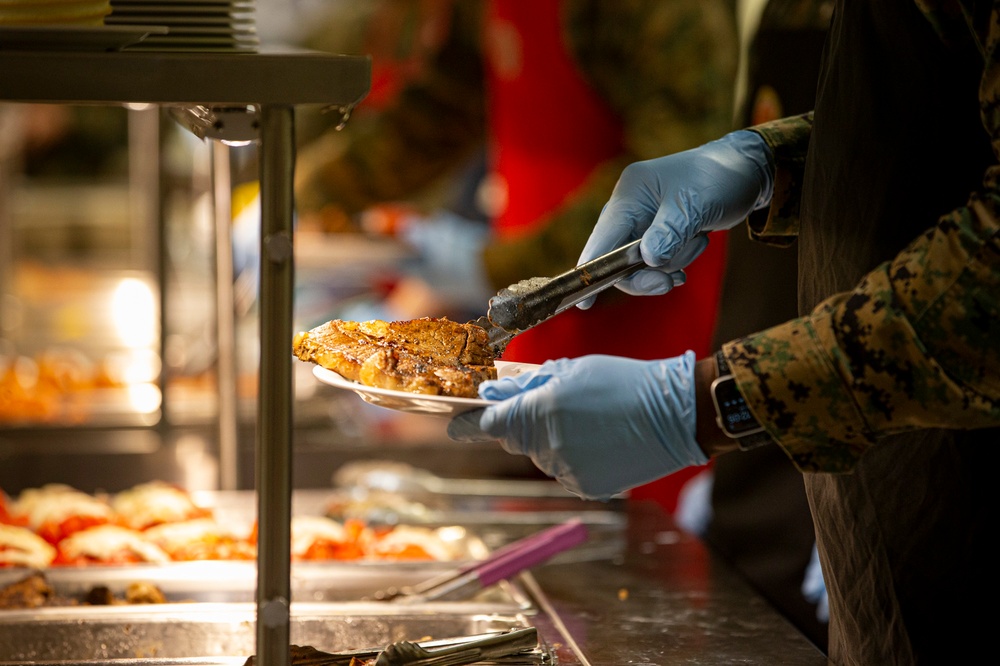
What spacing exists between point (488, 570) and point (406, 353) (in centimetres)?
56

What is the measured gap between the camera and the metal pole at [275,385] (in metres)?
0.90

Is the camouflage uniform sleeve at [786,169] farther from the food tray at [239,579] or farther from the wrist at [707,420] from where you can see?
the food tray at [239,579]

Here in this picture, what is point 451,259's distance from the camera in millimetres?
2799

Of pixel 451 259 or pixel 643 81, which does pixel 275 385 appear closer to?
pixel 643 81

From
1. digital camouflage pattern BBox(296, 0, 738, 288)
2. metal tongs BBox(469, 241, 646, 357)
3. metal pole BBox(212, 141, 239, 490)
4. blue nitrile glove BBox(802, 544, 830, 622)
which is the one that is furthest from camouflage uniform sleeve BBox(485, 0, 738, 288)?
metal tongs BBox(469, 241, 646, 357)

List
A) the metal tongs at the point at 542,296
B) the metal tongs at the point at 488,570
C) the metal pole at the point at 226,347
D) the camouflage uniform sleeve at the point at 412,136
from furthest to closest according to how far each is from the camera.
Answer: the camouflage uniform sleeve at the point at 412,136
the metal pole at the point at 226,347
the metal tongs at the point at 488,570
the metal tongs at the point at 542,296

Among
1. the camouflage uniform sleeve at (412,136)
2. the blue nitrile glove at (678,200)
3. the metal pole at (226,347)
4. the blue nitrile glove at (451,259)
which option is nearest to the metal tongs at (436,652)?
the blue nitrile glove at (678,200)

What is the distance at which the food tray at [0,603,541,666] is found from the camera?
1.23 m

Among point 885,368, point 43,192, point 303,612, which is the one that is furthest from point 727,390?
point 43,192

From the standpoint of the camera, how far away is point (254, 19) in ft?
3.36

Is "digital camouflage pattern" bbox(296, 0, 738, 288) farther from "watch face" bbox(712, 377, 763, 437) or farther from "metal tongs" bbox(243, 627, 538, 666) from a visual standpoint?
"watch face" bbox(712, 377, 763, 437)

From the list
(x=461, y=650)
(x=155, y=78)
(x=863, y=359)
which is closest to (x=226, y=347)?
(x=461, y=650)

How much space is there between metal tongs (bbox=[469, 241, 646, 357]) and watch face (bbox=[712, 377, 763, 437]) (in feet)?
0.75

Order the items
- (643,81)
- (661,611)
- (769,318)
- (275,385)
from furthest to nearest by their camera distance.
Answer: (643,81) < (769,318) < (661,611) < (275,385)
